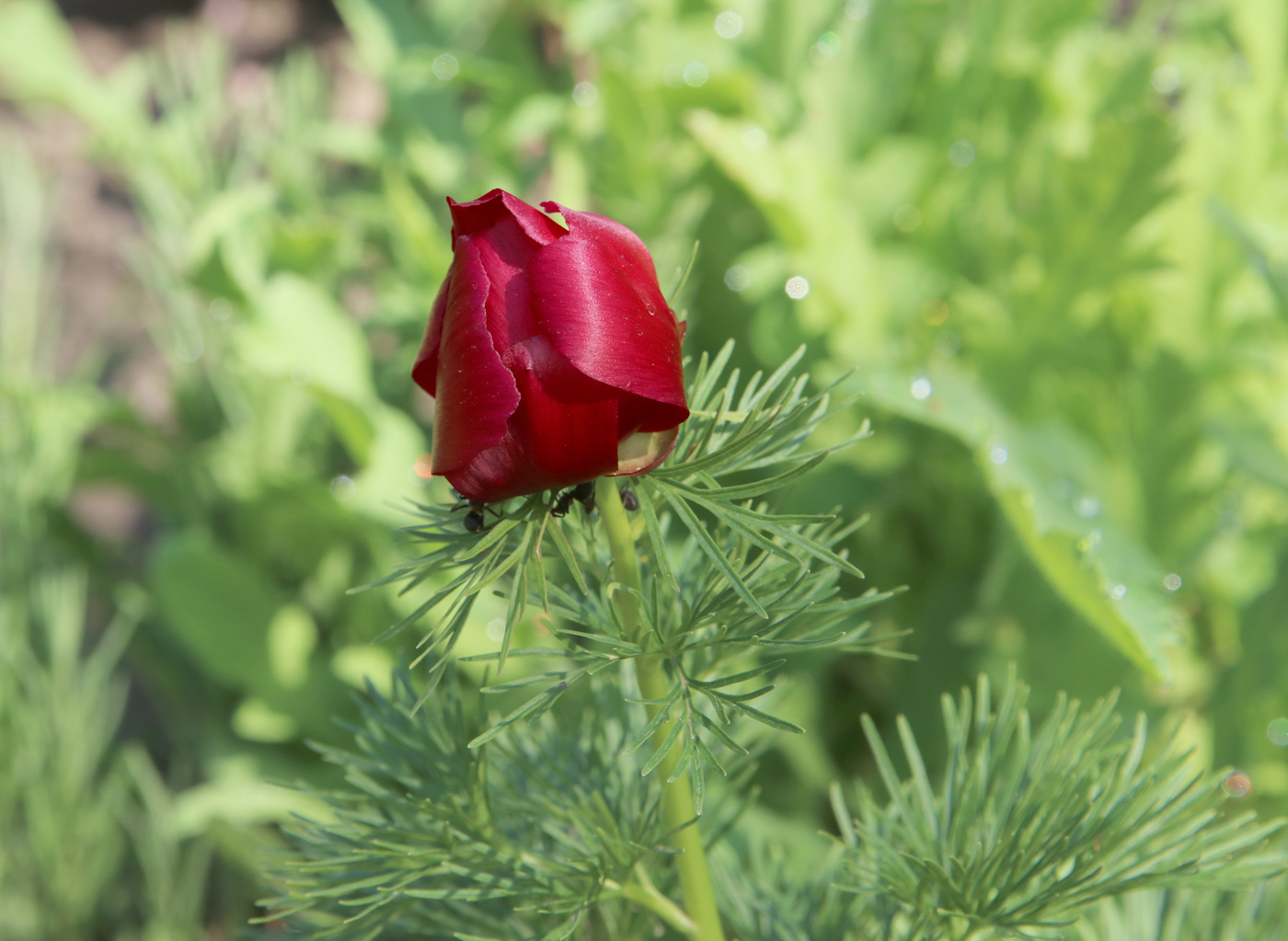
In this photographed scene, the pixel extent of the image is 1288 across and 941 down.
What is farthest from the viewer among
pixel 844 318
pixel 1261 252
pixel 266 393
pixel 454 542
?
pixel 266 393

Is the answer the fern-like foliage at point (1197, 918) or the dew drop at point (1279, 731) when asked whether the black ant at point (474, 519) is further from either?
the dew drop at point (1279, 731)

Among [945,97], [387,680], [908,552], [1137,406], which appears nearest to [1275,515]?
[1137,406]

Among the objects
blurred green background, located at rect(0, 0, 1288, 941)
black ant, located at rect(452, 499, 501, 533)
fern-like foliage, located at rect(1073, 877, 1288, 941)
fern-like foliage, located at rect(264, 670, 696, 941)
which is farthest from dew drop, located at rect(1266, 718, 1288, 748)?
black ant, located at rect(452, 499, 501, 533)

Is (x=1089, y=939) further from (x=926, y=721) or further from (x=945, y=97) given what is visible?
(x=945, y=97)

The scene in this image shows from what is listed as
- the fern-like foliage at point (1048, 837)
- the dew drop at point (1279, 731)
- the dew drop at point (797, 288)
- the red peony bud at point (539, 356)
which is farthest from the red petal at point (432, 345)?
the dew drop at point (1279, 731)

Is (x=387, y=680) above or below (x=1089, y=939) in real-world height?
below

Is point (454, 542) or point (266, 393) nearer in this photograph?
point (454, 542)

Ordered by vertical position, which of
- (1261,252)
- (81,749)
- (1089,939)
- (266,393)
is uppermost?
(1261,252)
